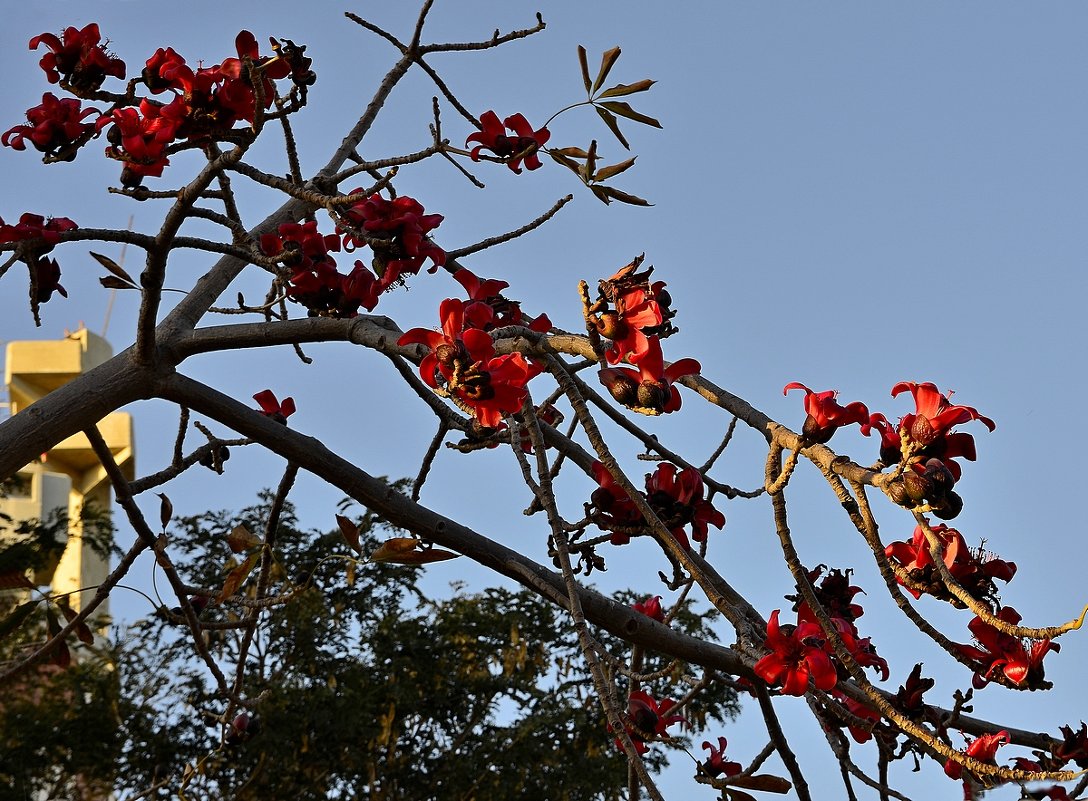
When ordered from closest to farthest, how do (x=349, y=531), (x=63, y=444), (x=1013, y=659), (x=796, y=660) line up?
(x=796, y=660) → (x=1013, y=659) → (x=349, y=531) → (x=63, y=444)

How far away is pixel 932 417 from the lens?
101 cm

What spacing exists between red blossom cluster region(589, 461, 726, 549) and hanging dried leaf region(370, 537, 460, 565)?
0.63ft

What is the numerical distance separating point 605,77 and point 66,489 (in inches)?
601

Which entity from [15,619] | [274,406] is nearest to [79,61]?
[274,406]

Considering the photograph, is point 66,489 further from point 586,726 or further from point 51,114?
point 51,114

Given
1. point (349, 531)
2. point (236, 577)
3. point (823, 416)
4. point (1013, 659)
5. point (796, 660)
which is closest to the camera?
point (823, 416)

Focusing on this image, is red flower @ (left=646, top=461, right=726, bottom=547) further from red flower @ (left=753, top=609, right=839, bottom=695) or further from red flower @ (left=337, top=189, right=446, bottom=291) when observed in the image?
red flower @ (left=337, top=189, right=446, bottom=291)

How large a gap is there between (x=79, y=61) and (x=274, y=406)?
0.63m

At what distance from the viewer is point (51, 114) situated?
1.71 m

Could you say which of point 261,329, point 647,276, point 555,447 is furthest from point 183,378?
point 647,276

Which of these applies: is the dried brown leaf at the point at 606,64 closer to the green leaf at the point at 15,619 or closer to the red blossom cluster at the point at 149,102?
the red blossom cluster at the point at 149,102

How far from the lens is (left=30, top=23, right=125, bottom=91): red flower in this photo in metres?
1.73

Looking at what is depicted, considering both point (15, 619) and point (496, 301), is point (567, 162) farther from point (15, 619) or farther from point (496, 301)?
point (15, 619)

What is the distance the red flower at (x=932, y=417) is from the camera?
3.29 ft
